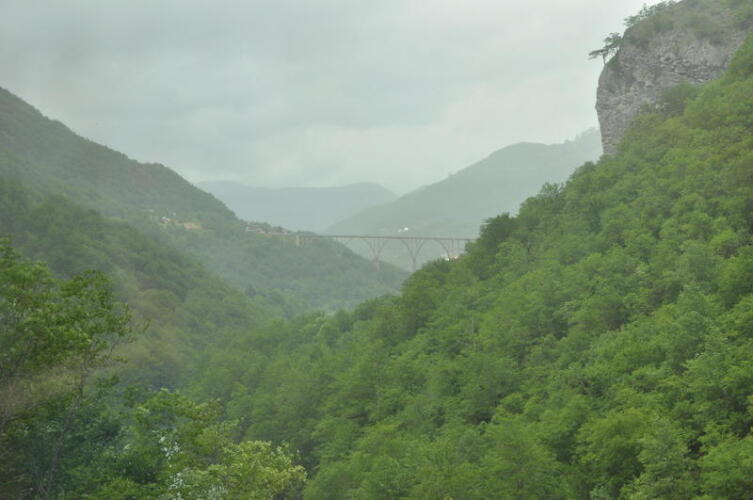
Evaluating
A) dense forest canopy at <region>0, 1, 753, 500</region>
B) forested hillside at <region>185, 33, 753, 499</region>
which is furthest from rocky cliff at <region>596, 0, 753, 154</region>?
forested hillside at <region>185, 33, 753, 499</region>

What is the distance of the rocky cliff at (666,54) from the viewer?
67.6 meters

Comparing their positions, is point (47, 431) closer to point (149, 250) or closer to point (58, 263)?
point (58, 263)

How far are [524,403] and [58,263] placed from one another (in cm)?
8824

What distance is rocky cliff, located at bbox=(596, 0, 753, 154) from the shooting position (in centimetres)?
6762

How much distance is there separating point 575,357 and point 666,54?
1746 inches

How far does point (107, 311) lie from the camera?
69.9ft

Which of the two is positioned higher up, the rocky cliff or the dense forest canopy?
the rocky cliff

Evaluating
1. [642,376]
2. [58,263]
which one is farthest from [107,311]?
[58,263]

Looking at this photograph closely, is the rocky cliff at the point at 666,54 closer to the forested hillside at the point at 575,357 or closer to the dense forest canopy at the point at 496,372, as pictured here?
the dense forest canopy at the point at 496,372

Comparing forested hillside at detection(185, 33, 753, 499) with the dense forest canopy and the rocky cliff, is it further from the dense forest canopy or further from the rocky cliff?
the rocky cliff

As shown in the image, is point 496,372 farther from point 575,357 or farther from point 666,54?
point 666,54

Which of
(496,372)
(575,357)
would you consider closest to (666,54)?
(575,357)

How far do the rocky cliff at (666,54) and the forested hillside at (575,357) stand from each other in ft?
16.1

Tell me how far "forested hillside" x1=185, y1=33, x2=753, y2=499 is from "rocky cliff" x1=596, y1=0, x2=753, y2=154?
4.91 metres
